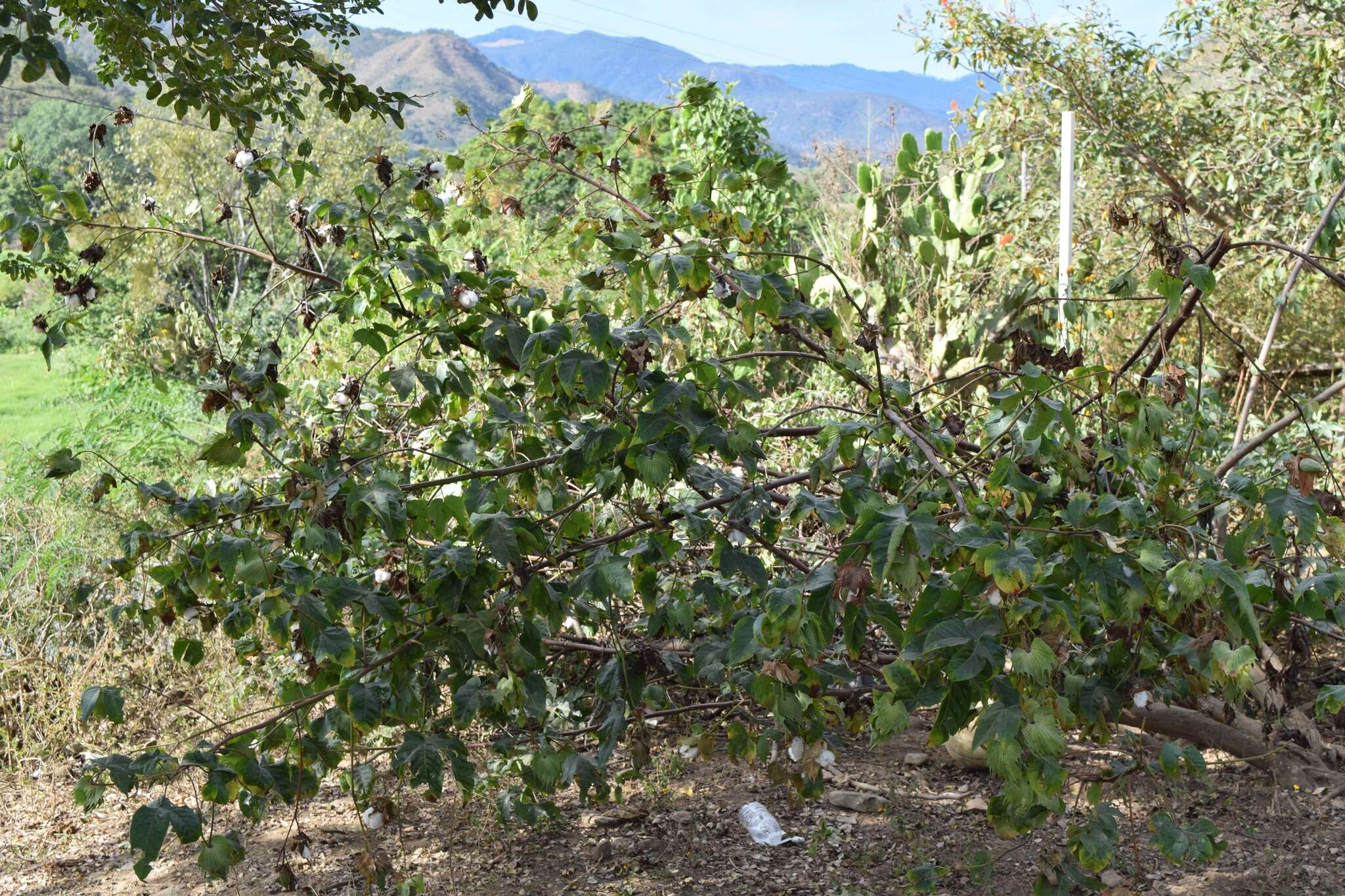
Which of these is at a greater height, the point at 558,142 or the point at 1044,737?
the point at 558,142

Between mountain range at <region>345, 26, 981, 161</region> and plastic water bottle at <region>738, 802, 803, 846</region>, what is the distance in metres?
1.93

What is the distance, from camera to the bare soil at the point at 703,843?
265cm

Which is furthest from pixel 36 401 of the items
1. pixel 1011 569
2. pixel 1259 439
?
pixel 1011 569

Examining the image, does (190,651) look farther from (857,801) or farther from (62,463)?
(857,801)

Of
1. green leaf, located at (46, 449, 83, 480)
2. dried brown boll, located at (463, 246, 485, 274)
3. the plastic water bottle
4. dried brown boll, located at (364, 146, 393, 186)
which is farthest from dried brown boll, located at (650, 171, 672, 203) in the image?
the plastic water bottle

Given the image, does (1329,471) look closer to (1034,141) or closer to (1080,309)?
(1080,309)

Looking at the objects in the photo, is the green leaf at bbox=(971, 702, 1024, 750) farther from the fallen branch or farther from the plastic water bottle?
the plastic water bottle

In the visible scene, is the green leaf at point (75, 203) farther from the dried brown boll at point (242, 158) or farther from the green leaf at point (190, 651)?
the green leaf at point (190, 651)

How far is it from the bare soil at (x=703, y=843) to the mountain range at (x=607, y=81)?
72.1 inches

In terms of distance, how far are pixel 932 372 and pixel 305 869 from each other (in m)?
4.11

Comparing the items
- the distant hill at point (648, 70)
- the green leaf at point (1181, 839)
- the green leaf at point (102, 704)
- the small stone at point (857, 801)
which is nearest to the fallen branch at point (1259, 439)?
the green leaf at point (1181, 839)

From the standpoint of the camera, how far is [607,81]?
153 metres

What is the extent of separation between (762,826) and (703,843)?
17cm

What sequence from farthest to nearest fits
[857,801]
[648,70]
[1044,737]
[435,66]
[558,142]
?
[435,66] → [648,70] → [857,801] → [558,142] → [1044,737]
